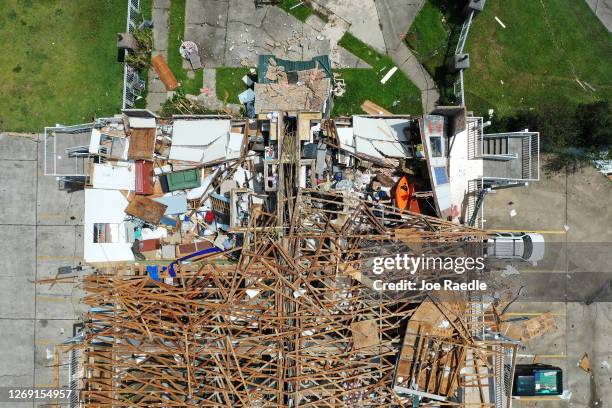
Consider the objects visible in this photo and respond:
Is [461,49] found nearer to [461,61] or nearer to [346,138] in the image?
[461,61]

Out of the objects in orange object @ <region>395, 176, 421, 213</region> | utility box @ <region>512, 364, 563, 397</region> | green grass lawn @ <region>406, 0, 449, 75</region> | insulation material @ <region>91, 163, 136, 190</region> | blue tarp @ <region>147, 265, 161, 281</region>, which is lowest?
utility box @ <region>512, 364, 563, 397</region>

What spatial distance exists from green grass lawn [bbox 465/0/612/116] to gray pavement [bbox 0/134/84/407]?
1643 cm

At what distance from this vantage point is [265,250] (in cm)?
1359

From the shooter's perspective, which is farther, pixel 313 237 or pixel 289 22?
pixel 289 22

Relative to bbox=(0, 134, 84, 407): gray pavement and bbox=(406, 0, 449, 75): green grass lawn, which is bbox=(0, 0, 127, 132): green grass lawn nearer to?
bbox=(0, 134, 84, 407): gray pavement

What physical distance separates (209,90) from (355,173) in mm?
6640

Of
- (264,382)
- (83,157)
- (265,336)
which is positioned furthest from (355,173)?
(83,157)

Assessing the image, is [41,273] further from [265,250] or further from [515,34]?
[515,34]

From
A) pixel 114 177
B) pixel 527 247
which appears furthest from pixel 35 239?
pixel 527 247

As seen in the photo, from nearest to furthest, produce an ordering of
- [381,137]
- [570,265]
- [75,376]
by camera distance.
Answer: [75,376]
[381,137]
[570,265]

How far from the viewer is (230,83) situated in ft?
53.1

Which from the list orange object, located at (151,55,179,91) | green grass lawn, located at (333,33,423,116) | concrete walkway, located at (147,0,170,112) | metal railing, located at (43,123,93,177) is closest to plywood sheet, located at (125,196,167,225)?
metal railing, located at (43,123,93,177)

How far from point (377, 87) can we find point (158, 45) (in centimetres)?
869

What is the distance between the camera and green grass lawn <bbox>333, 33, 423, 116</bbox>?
16.1 m
